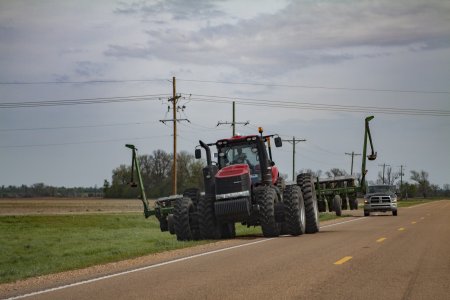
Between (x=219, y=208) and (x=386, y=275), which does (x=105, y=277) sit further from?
(x=219, y=208)

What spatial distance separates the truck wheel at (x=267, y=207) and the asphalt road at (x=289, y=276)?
11.8ft

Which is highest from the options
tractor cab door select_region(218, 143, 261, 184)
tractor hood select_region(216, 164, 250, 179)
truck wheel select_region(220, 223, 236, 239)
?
tractor cab door select_region(218, 143, 261, 184)

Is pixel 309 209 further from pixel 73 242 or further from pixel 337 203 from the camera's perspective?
pixel 337 203

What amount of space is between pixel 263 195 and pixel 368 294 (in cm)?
1160

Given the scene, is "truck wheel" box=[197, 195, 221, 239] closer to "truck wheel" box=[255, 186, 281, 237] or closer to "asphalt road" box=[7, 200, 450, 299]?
"truck wheel" box=[255, 186, 281, 237]

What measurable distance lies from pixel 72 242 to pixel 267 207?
13.3 metres

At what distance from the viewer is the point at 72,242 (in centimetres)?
3053

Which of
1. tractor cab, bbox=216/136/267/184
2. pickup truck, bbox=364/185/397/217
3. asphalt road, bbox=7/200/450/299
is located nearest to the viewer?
asphalt road, bbox=7/200/450/299

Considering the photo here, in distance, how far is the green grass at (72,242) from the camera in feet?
53.3

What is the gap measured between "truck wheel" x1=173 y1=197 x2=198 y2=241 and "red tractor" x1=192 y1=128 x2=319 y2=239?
5 cm

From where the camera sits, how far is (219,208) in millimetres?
20703

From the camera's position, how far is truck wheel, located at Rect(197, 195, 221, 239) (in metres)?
21.1

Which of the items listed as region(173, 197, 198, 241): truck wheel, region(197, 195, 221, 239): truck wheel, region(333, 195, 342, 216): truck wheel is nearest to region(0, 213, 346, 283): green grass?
region(173, 197, 198, 241): truck wheel

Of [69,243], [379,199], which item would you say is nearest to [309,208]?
[69,243]
